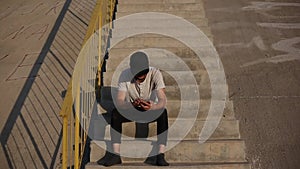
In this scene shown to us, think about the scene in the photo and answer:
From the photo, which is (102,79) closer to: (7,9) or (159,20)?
(159,20)

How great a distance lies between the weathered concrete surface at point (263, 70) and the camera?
5574 mm

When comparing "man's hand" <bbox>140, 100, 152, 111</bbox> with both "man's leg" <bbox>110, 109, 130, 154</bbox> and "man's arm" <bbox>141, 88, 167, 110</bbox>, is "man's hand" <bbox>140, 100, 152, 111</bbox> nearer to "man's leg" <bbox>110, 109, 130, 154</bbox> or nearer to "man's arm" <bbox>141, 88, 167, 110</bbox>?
"man's arm" <bbox>141, 88, 167, 110</bbox>

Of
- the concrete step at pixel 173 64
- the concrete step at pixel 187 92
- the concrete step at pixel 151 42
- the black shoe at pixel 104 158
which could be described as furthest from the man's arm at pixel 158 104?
the concrete step at pixel 151 42

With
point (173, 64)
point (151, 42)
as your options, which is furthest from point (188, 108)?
point (151, 42)

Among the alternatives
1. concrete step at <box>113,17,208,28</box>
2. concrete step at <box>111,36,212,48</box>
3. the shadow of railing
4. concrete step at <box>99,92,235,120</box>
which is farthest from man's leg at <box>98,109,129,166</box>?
concrete step at <box>113,17,208,28</box>

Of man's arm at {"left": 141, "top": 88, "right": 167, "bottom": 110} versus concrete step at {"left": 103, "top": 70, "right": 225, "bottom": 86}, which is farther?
concrete step at {"left": 103, "top": 70, "right": 225, "bottom": 86}

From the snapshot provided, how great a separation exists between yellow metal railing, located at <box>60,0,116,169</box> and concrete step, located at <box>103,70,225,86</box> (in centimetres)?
21

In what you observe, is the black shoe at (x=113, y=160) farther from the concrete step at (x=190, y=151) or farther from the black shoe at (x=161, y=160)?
the black shoe at (x=161, y=160)

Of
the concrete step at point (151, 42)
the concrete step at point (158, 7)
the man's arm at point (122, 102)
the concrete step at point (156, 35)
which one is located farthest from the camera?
the concrete step at point (158, 7)

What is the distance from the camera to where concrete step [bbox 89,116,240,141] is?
475 cm

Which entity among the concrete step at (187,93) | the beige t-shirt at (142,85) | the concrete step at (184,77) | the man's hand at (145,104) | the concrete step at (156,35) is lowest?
the concrete step at (187,93)

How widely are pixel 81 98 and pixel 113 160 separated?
979 millimetres

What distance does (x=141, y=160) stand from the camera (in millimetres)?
4480

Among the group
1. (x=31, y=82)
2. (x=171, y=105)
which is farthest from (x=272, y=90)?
(x=31, y=82)
